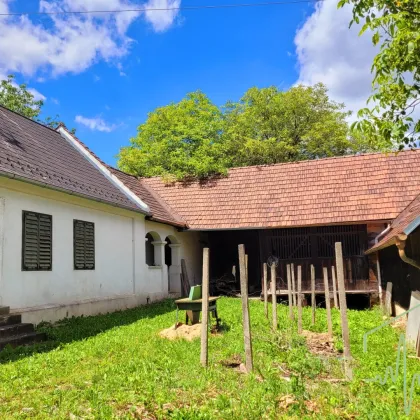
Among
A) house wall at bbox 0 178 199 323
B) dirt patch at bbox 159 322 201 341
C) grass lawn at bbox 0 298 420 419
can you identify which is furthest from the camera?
house wall at bbox 0 178 199 323

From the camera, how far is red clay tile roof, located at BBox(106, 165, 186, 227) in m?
15.5

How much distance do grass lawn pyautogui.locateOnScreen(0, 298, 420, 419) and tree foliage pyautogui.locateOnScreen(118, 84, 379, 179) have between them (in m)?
18.9

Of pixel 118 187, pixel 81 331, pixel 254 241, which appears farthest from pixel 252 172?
pixel 81 331

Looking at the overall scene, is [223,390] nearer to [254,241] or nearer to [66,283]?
[66,283]

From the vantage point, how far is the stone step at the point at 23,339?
7703 millimetres

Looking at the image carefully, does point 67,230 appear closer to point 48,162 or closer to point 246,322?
point 48,162

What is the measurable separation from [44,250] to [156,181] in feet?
33.8

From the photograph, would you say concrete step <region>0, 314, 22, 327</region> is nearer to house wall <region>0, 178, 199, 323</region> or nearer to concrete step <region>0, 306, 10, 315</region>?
concrete step <region>0, 306, 10, 315</region>

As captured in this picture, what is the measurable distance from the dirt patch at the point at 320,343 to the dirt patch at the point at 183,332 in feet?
6.95

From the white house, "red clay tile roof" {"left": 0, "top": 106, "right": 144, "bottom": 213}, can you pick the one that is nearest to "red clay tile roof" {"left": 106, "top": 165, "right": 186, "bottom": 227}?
the white house

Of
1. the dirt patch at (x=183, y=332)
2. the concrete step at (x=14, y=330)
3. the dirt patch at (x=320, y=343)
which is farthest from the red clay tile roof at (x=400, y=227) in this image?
the concrete step at (x=14, y=330)

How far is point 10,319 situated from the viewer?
8.43 meters

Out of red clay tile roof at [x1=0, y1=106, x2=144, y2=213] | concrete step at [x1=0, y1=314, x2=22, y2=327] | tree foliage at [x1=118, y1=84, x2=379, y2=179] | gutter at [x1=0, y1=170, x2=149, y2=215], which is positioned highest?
tree foliage at [x1=118, y1=84, x2=379, y2=179]

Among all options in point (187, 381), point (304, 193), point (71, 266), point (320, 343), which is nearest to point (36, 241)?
point (71, 266)
